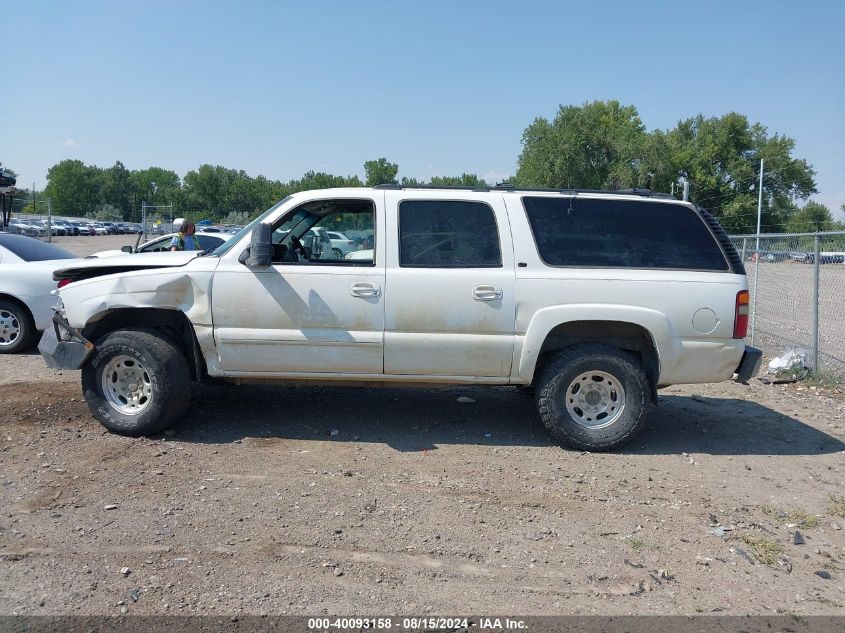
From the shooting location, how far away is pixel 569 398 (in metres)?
5.79

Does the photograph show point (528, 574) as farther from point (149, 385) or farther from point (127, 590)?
point (149, 385)

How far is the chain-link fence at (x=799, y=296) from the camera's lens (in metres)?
8.83

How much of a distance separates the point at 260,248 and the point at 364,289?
882 millimetres

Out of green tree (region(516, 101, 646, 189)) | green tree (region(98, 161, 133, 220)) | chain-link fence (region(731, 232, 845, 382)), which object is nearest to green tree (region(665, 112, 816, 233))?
green tree (region(516, 101, 646, 189))

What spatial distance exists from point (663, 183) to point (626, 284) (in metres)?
62.4

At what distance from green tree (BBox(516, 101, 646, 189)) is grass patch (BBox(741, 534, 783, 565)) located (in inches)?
2345

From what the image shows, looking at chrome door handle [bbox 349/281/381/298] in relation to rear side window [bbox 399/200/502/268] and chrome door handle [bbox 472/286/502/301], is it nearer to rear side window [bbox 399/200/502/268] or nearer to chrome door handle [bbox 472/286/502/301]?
rear side window [bbox 399/200/502/268]

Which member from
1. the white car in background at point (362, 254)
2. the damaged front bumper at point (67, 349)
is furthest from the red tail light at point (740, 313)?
the damaged front bumper at point (67, 349)

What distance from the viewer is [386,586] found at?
3.62 meters

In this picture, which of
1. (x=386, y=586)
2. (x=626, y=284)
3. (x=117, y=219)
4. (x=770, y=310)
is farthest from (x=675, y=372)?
(x=117, y=219)

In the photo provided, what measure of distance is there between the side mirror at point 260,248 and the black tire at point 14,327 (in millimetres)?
5153

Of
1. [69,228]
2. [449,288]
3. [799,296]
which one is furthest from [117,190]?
[449,288]

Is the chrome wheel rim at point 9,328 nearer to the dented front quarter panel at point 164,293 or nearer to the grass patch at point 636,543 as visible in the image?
the dented front quarter panel at point 164,293

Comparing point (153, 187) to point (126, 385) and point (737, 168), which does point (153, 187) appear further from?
point (126, 385)
